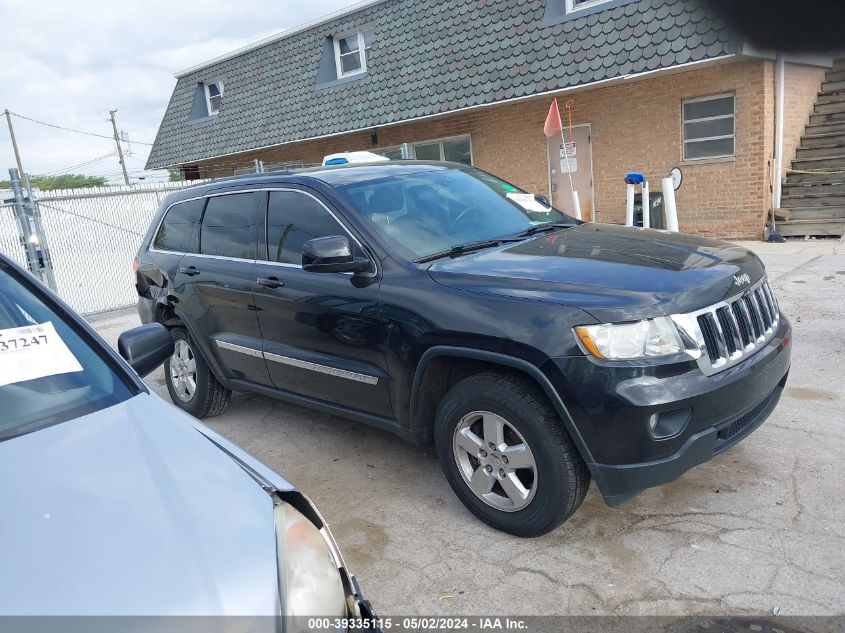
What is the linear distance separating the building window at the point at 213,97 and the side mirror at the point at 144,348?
764 inches

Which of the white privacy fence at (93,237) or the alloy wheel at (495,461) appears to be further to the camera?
the white privacy fence at (93,237)

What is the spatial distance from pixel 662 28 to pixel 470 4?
4.36m

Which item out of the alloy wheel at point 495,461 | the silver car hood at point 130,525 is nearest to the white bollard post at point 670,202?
the alloy wheel at point 495,461

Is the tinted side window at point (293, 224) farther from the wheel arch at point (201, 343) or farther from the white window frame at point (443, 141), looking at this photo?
the white window frame at point (443, 141)

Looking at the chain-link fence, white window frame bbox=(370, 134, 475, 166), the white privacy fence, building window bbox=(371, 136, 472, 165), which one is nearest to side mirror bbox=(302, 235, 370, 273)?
the white privacy fence

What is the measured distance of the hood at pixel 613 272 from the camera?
2.90 meters

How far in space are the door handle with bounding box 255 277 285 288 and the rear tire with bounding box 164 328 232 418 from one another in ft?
3.67

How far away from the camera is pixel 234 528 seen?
177 centimetres

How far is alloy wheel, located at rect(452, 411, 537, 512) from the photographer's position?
316 centimetres

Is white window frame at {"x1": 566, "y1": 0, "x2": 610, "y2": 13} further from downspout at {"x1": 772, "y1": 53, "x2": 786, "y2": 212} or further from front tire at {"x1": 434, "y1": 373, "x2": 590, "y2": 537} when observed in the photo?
front tire at {"x1": 434, "y1": 373, "x2": 590, "y2": 537}

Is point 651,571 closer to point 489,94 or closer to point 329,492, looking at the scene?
point 329,492

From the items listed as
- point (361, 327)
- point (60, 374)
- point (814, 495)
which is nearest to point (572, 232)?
point (361, 327)

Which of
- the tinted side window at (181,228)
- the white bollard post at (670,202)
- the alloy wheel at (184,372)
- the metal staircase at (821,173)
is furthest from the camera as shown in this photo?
the metal staircase at (821,173)

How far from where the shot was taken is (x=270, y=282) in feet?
14.0
